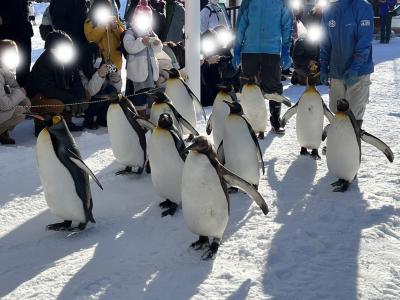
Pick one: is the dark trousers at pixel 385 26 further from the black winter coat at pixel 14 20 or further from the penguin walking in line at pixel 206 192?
the penguin walking in line at pixel 206 192

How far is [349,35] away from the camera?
4.57m

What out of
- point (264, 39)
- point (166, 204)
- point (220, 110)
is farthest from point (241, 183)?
point (264, 39)

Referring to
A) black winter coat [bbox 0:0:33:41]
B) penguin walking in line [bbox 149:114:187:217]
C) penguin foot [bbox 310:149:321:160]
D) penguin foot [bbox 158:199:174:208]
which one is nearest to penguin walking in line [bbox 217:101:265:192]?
penguin walking in line [bbox 149:114:187:217]

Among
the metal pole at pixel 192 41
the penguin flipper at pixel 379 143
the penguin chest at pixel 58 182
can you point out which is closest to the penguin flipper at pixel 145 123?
the penguin chest at pixel 58 182

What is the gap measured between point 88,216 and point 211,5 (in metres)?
5.85

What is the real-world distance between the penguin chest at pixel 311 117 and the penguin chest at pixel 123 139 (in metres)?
1.53

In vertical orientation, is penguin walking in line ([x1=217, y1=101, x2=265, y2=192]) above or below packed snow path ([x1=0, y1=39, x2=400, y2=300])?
above

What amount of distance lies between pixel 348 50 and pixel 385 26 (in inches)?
422

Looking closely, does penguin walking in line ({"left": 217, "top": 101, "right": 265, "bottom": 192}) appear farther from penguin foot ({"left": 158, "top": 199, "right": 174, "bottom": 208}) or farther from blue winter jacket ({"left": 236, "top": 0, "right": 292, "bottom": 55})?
blue winter jacket ({"left": 236, "top": 0, "right": 292, "bottom": 55})

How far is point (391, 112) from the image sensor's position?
6844 mm

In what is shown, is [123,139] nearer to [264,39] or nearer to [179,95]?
[179,95]

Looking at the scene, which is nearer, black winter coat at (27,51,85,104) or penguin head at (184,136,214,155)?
penguin head at (184,136,214,155)

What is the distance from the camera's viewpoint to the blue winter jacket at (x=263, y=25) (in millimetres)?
5363

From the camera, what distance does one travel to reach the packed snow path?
2.74 m
